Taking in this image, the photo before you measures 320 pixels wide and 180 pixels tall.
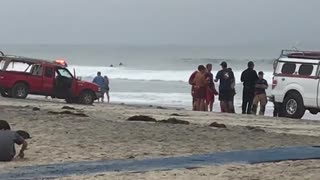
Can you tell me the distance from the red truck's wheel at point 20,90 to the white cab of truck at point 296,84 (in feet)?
32.6

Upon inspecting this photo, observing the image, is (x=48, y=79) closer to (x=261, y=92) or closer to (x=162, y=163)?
(x=261, y=92)

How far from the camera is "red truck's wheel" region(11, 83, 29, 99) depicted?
1067 inches

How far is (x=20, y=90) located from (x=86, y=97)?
2.49 metres

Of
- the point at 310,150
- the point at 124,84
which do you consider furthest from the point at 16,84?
the point at 124,84

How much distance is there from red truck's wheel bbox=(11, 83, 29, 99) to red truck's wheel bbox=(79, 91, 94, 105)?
2.06m

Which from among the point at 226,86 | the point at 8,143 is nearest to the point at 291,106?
the point at 226,86

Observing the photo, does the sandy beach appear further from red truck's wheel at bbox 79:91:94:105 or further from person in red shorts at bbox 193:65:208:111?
red truck's wheel at bbox 79:91:94:105

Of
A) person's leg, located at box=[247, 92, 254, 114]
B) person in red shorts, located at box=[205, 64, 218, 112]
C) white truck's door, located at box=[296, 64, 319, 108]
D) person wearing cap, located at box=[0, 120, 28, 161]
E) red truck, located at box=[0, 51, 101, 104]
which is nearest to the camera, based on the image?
person wearing cap, located at box=[0, 120, 28, 161]

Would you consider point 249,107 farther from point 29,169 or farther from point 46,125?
point 29,169

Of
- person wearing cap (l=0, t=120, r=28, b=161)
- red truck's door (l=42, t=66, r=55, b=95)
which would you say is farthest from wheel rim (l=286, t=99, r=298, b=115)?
person wearing cap (l=0, t=120, r=28, b=161)

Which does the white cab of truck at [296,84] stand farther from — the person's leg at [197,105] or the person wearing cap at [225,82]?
the person's leg at [197,105]

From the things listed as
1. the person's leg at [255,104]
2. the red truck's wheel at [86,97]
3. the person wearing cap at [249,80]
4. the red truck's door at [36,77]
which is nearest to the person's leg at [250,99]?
the person wearing cap at [249,80]

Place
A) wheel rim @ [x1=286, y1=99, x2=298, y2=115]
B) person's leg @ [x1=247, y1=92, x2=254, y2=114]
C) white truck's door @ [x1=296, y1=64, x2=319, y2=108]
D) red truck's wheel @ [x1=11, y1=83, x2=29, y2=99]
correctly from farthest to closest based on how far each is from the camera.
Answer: red truck's wheel @ [x1=11, y1=83, x2=29, y2=99], person's leg @ [x1=247, y1=92, x2=254, y2=114], wheel rim @ [x1=286, y1=99, x2=298, y2=115], white truck's door @ [x1=296, y1=64, x2=319, y2=108]

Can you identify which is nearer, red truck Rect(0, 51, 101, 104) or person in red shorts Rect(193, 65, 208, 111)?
person in red shorts Rect(193, 65, 208, 111)
